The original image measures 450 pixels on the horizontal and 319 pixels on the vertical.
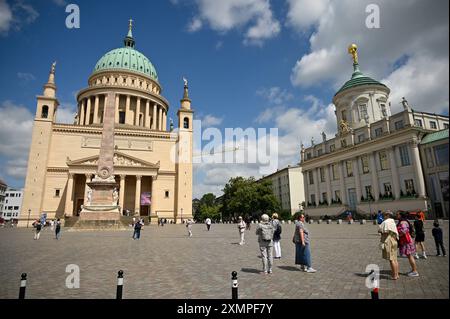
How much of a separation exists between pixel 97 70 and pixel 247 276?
8199cm

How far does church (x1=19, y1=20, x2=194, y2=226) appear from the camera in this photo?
179ft

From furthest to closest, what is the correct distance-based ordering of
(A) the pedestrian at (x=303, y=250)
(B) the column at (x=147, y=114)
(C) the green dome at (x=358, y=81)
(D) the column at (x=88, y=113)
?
(B) the column at (x=147, y=114) < (D) the column at (x=88, y=113) < (C) the green dome at (x=358, y=81) < (A) the pedestrian at (x=303, y=250)

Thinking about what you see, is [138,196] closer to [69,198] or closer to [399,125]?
[69,198]

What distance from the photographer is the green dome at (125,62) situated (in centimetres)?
7681

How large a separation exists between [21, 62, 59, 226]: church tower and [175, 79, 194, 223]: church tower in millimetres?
26542

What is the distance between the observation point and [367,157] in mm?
49094

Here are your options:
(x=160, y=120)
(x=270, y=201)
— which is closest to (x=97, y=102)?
(x=160, y=120)

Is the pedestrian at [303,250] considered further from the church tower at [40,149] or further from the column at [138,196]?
the church tower at [40,149]

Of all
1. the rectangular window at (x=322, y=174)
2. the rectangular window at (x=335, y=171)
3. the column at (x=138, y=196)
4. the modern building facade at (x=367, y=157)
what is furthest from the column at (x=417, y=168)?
the column at (x=138, y=196)

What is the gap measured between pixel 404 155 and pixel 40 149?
66245 millimetres

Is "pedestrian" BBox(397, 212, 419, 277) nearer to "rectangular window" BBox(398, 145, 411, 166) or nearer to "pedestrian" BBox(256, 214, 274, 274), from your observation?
"pedestrian" BBox(256, 214, 274, 274)

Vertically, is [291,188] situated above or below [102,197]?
above

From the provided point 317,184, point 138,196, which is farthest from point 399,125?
point 138,196

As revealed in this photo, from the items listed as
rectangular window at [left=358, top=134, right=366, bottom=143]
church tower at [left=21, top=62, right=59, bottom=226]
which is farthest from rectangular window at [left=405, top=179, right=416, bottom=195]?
church tower at [left=21, top=62, right=59, bottom=226]
